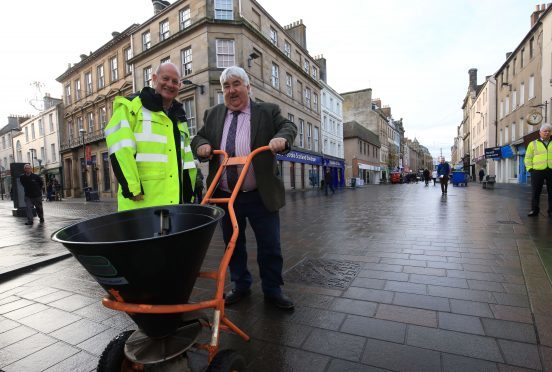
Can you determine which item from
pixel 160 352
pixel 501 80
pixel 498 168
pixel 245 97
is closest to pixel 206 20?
pixel 245 97

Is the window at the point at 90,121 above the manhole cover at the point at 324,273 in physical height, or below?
above

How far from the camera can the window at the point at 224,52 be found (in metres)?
18.7

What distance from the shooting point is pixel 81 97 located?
2947 centimetres

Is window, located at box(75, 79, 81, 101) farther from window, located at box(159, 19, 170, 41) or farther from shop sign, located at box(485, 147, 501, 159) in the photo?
shop sign, located at box(485, 147, 501, 159)

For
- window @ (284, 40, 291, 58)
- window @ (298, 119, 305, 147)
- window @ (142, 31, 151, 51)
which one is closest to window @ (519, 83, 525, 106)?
window @ (298, 119, 305, 147)

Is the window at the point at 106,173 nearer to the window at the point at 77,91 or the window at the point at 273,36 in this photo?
the window at the point at 77,91

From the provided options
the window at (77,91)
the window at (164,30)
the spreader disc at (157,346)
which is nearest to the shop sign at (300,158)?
the window at (164,30)

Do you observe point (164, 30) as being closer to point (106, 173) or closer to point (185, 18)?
point (185, 18)

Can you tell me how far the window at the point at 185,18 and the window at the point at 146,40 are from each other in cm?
356

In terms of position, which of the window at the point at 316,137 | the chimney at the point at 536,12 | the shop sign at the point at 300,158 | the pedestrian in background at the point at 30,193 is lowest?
the pedestrian in background at the point at 30,193

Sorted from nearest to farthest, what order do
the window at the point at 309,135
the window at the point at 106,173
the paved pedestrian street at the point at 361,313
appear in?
the paved pedestrian street at the point at 361,313, the window at the point at 106,173, the window at the point at 309,135

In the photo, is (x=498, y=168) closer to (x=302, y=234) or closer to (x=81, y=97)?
(x=302, y=234)

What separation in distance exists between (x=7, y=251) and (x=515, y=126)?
31.9 m

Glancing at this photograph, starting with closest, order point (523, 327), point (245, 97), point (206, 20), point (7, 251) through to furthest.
Result: 1. point (523, 327)
2. point (245, 97)
3. point (7, 251)
4. point (206, 20)
